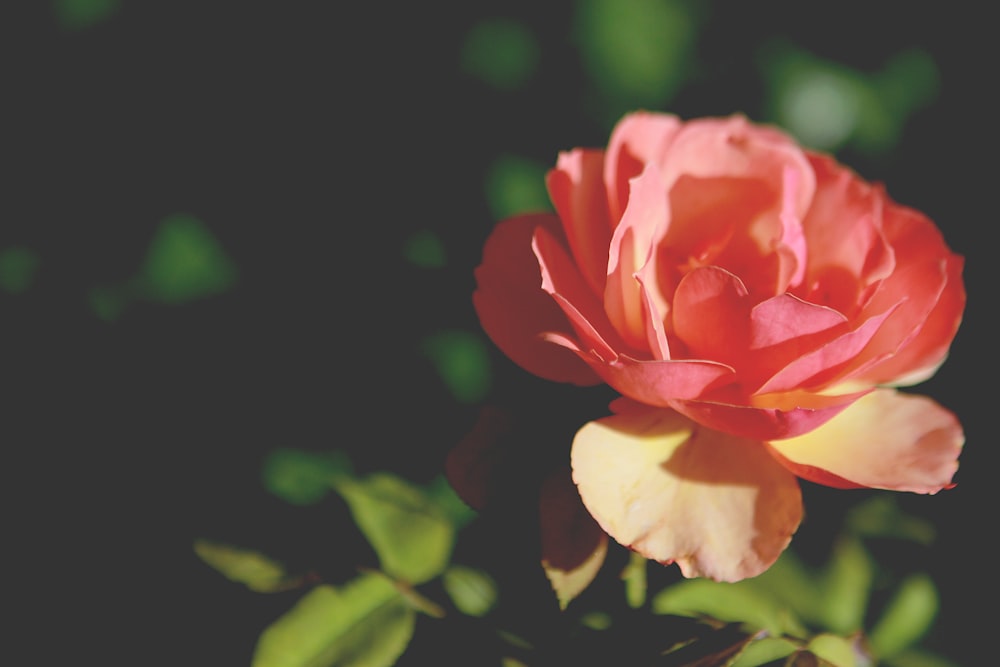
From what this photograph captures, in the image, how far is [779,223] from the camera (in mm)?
619

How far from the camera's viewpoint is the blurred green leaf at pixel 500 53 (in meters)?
1.28

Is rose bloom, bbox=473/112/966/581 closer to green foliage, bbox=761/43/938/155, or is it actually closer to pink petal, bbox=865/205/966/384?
pink petal, bbox=865/205/966/384

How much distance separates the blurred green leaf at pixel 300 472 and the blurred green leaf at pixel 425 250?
33 centimetres

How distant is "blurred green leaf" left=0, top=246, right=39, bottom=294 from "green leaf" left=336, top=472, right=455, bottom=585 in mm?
824

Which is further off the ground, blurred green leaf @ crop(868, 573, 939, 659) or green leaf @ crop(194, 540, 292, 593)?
green leaf @ crop(194, 540, 292, 593)

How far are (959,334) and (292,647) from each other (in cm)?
107

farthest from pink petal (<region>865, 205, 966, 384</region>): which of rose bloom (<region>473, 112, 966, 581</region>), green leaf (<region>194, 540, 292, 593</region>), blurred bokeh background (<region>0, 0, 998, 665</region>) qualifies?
blurred bokeh background (<region>0, 0, 998, 665</region>)

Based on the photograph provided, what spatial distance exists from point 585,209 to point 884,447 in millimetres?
272

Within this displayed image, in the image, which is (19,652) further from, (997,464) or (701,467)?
(997,464)

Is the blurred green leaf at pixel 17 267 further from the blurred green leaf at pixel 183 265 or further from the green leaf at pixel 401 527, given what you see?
the green leaf at pixel 401 527

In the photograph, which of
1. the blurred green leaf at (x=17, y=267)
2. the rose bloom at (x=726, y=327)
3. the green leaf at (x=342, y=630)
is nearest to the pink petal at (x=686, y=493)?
the rose bloom at (x=726, y=327)

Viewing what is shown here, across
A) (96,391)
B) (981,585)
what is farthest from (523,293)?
(96,391)

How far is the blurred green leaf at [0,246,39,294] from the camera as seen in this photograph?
4.11ft

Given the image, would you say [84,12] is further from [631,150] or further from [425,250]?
[631,150]
